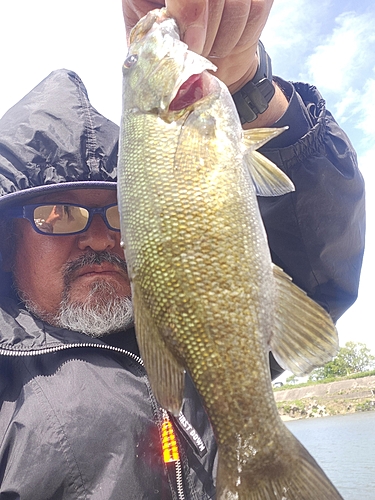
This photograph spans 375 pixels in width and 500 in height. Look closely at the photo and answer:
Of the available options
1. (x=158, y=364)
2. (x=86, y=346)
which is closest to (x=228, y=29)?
(x=158, y=364)

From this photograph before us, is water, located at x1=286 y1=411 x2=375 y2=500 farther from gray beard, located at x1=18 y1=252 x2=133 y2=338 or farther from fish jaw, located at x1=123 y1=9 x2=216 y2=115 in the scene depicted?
fish jaw, located at x1=123 y1=9 x2=216 y2=115

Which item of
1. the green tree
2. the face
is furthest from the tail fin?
the green tree

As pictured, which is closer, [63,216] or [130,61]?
[130,61]

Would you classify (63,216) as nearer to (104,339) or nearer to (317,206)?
(104,339)

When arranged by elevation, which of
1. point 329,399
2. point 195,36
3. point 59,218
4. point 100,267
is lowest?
point 329,399

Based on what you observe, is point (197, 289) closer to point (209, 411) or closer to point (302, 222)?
point (209, 411)

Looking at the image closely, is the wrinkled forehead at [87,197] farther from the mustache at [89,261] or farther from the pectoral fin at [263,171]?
the pectoral fin at [263,171]
